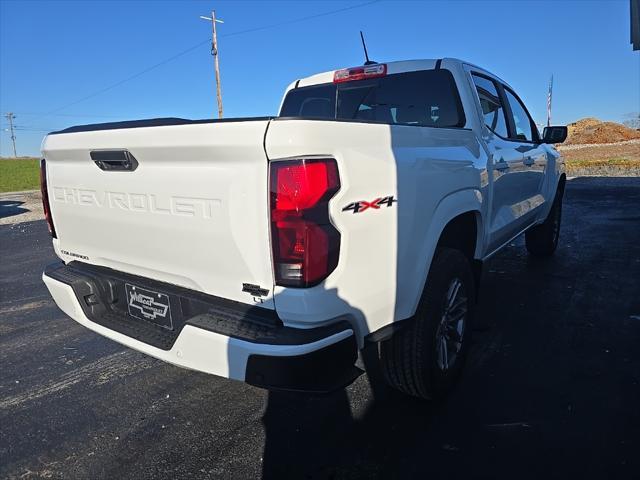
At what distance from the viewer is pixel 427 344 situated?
2.47m

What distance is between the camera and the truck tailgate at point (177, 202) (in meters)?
1.85

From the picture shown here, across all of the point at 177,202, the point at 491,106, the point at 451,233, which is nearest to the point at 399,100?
the point at 491,106

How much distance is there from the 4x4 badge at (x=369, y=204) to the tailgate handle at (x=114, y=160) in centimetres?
106

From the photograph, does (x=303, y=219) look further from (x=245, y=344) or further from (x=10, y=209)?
(x=10, y=209)

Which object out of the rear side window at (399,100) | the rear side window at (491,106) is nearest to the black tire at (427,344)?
the rear side window at (399,100)

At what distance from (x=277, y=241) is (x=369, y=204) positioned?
42cm

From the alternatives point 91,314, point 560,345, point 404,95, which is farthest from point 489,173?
point 91,314

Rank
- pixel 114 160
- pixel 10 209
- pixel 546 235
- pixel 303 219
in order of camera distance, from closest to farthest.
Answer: pixel 303 219
pixel 114 160
pixel 546 235
pixel 10 209

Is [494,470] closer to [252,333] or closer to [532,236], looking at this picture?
[252,333]

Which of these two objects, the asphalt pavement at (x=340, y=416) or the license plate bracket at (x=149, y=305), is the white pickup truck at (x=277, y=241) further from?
the asphalt pavement at (x=340, y=416)

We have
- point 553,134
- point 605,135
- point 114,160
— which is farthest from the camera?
point 605,135

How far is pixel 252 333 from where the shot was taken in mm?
1868

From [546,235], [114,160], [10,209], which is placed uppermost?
[114,160]

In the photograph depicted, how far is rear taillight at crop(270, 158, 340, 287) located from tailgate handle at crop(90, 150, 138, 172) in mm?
846
